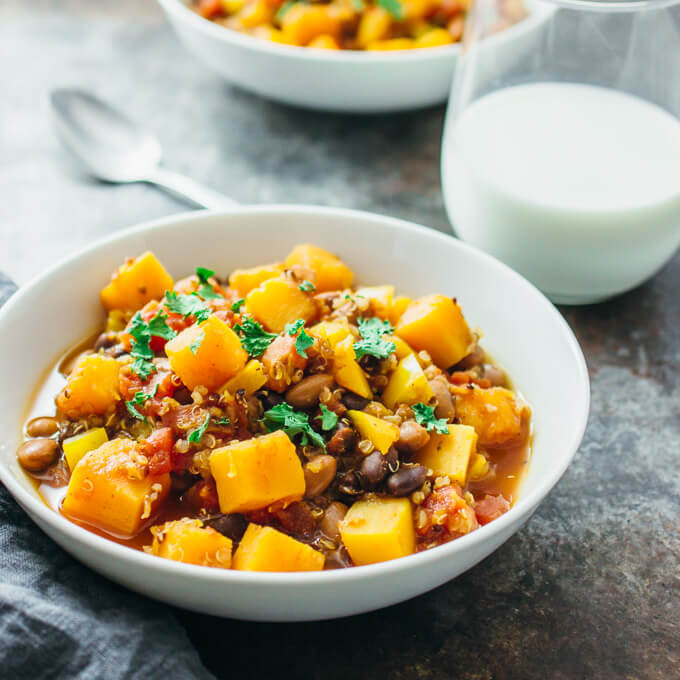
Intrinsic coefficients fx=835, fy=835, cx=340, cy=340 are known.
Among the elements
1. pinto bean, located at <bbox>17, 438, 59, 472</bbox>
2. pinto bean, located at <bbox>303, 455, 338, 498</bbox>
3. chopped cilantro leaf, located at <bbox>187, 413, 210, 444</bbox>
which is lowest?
pinto bean, located at <bbox>303, 455, 338, 498</bbox>

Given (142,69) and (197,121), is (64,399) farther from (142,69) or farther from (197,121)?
(142,69)

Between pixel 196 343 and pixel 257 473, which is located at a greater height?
pixel 196 343

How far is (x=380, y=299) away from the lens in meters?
2.80

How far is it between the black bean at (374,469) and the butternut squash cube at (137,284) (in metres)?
1.02

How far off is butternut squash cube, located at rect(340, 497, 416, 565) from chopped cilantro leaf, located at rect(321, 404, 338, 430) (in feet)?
0.73

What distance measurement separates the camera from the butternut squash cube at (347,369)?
2414 mm

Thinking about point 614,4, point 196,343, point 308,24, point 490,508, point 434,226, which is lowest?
point 434,226

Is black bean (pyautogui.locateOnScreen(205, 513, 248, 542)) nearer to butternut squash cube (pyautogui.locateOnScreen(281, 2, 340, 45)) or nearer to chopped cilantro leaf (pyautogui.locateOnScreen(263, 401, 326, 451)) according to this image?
chopped cilantro leaf (pyautogui.locateOnScreen(263, 401, 326, 451))

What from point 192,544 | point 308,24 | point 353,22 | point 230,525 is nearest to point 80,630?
point 192,544

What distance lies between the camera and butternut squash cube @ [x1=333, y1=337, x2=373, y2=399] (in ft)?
7.92

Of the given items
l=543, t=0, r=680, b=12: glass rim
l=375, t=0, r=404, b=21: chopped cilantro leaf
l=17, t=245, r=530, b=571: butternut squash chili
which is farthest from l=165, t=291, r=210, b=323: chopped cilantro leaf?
l=375, t=0, r=404, b=21: chopped cilantro leaf

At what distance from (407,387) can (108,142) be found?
96.4 inches

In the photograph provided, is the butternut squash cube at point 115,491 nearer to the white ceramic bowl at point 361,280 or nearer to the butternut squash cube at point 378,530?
the white ceramic bowl at point 361,280

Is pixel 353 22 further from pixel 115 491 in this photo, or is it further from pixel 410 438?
pixel 115 491
